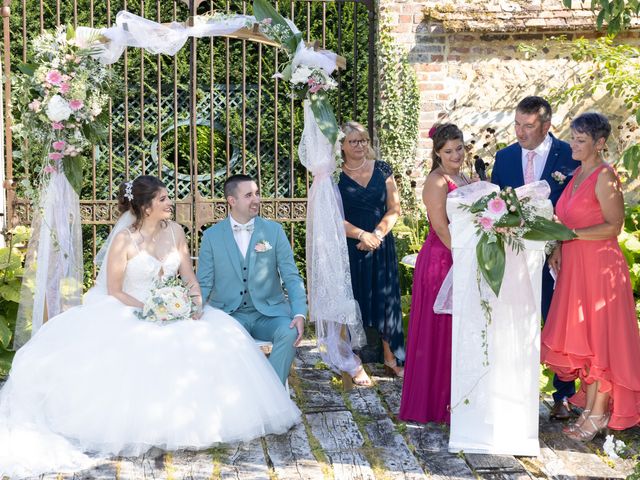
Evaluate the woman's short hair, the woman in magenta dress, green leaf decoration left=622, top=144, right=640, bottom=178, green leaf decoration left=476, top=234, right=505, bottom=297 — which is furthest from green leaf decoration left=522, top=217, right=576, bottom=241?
the woman in magenta dress

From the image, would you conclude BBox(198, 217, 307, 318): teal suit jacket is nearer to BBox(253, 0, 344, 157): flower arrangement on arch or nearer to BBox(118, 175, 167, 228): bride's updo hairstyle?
BBox(118, 175, 167, 228): bride's updo hairstyle

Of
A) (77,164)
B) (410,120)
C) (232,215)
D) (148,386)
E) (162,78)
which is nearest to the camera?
(148,386)

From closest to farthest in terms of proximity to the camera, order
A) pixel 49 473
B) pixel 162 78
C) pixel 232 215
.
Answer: pixel 49 473 → pixel 232 215 → pixel 162 78

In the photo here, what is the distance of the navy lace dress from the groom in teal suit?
0.75m

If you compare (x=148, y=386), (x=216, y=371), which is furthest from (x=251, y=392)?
(x=148, y=386)

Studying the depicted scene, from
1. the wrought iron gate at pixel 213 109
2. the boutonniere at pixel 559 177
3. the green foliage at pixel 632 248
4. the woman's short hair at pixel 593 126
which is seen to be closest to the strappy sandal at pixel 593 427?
the boutonniere at pixel 559 177

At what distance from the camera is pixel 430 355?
214 inches

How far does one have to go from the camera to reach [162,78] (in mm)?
9031

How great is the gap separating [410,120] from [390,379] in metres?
2.91

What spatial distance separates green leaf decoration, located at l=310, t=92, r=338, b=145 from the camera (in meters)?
5.85

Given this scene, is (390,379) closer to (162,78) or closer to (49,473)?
(49,473)

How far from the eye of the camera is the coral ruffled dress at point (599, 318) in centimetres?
499

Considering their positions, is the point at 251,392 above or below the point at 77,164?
below

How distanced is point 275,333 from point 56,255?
5.50ft
